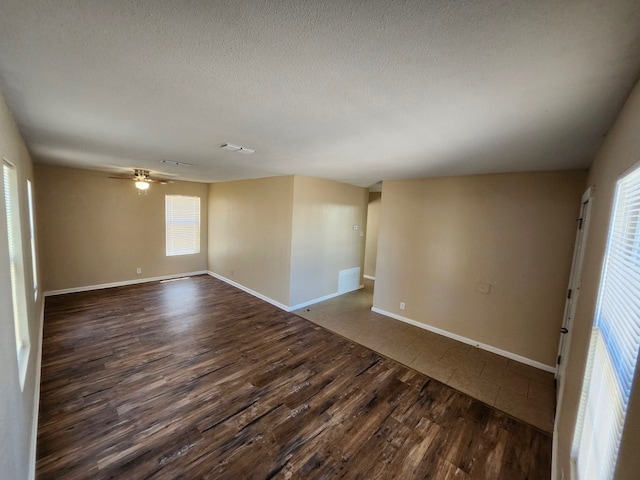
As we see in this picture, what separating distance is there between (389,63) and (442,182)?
329 cm

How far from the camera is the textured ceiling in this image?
89 centimetres

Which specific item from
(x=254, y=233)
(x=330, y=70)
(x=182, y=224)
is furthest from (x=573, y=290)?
(x=182, y=224)

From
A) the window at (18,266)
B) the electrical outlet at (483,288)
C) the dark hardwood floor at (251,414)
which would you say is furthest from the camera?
the electrical outlet at (483,288)

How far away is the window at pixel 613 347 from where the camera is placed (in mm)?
889

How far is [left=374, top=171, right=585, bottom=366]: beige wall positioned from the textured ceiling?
1020 mm

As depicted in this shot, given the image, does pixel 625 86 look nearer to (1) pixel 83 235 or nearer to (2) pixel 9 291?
(2) pixel 9 291

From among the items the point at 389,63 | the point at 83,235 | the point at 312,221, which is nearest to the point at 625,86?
the point at 389,63

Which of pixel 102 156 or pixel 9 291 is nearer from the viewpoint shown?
pixel 9 291

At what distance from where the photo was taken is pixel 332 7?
862 mm

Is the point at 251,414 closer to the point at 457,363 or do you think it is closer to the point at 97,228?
the point at 457,363

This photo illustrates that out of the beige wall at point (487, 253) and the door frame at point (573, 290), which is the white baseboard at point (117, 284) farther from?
the door frame at point (573, 290)

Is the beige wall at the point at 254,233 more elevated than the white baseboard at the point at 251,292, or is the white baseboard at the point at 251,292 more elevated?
the beige wall at the point at 254,233

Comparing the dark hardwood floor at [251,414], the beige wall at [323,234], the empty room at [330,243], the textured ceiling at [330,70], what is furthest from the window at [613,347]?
the beige wall at [323,234]

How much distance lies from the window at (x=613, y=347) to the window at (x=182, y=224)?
7.35 meters
